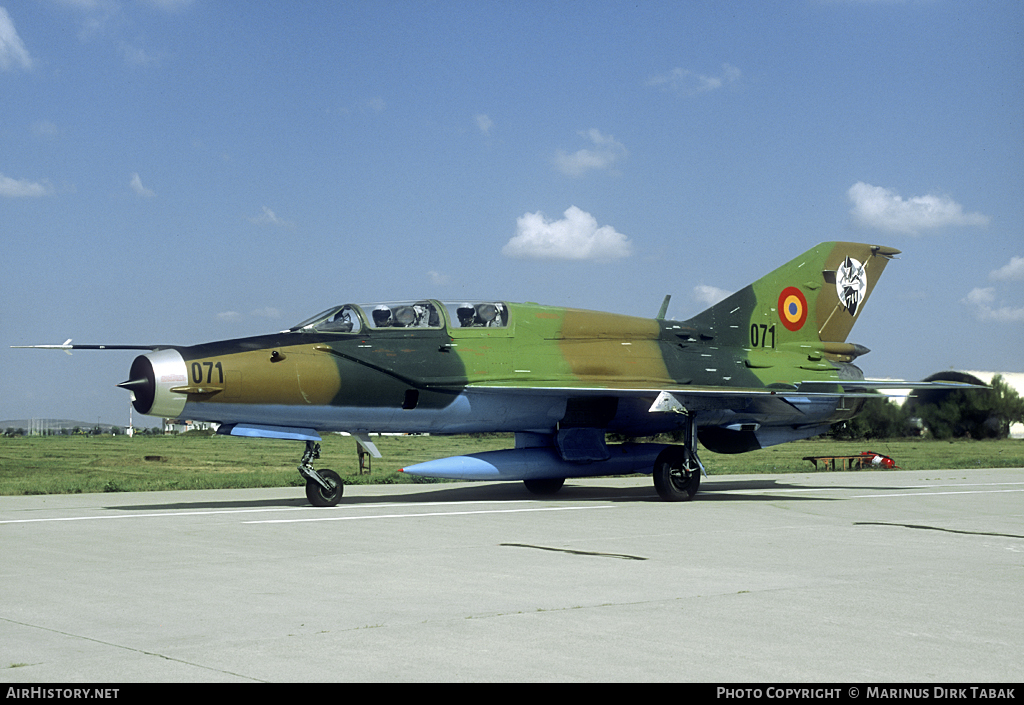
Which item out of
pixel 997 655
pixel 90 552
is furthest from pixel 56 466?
pixel 997 655

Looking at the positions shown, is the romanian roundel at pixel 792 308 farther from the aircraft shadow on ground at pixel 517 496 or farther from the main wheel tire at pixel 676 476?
the main wheel tire at pixel 676 476

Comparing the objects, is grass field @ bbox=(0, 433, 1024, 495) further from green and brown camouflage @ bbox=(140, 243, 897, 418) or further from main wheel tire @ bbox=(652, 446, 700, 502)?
main wheel tire @ bbox=(652, 446, 700, 502)

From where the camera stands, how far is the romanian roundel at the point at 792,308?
19953 millimetres

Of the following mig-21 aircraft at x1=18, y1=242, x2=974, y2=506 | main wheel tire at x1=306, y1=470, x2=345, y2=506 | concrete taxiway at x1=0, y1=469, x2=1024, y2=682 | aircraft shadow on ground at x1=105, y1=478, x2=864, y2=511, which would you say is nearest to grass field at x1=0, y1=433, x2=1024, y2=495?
aircraft shadow on ground at x1=105, y1=478, x2=864, y2=511

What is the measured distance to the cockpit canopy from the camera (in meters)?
14.7

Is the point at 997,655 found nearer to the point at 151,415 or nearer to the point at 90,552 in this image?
the point at 90,552

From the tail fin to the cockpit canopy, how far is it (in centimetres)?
483

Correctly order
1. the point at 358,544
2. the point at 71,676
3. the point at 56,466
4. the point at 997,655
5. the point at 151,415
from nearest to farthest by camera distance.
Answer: the point at 71,676 < the point at 997,655 < the point at 358,544 < the point at 151,415 < the point at 56,466

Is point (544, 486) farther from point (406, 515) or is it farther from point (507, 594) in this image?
point (507, 594)

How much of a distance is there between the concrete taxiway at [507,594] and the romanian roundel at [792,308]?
649 cm

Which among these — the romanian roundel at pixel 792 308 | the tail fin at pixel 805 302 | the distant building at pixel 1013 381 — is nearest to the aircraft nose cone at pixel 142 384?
the tail fin at pixel 805 302
